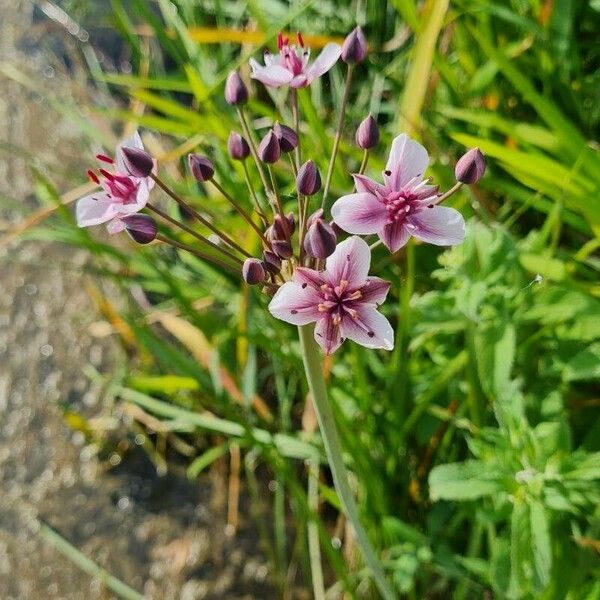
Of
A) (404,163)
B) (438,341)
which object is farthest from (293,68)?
(438,341)

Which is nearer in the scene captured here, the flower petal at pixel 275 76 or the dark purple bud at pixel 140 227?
the dark purple bud at pixel 140 227

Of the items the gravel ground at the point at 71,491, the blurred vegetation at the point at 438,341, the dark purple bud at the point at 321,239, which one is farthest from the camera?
the gravel ground at the point at 71,491

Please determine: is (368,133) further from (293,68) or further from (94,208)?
(94,208)

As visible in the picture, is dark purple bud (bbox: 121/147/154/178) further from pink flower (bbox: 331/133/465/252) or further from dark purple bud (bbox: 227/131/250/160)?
pink flower (bbox: 331/133/465/252)

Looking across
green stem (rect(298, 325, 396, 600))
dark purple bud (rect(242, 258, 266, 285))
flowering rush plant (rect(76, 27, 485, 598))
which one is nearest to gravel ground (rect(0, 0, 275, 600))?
green stem (rect(298, 325, 396, 600))

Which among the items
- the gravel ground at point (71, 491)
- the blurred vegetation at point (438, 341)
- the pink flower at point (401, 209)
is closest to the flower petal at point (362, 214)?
the pink flower at point (401, 209)

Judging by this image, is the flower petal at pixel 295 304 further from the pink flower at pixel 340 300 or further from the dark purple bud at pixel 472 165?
the dark purple bud at pixel 472 165

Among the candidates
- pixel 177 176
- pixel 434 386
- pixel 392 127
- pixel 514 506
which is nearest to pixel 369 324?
pixel 514 506

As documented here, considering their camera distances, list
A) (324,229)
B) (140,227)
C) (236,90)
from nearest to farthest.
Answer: (324,229) → (140,227) → (236,90)
